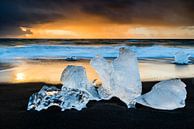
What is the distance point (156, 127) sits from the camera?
4.03 metres

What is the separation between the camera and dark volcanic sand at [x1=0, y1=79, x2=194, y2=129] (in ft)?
13.4

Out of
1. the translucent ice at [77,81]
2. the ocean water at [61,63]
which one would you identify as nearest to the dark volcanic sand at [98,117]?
the translucent ice at [77,81]

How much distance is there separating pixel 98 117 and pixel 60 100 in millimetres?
816

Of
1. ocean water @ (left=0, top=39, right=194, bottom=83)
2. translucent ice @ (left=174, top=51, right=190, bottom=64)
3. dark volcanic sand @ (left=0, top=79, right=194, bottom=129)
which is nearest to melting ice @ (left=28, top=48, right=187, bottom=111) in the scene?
dark volcanic sand @ (left=0, top=79, right=194, bottom=129)

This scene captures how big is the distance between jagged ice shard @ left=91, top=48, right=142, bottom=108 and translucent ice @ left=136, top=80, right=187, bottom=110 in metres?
0.17

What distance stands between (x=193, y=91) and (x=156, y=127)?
2662 mm

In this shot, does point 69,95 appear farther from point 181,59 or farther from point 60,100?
point 181,59

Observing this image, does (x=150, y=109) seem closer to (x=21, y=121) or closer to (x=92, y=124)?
(x=92, y=124)

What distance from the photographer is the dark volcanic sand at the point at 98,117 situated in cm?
410

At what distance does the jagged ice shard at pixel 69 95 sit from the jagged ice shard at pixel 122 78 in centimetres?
27

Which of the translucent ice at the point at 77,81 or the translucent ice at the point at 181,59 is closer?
the translucent ice at the point at 77,81

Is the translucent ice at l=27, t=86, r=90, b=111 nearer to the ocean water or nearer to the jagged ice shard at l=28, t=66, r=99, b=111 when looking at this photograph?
the jagged ice shard at l=28, t=66, r=99, b=111

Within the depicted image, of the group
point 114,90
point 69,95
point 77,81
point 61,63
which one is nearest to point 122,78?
point 114,90

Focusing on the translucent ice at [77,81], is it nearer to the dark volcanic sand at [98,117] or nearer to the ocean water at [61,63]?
the dark volcanic sand at [98,117]
